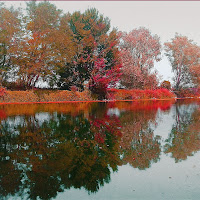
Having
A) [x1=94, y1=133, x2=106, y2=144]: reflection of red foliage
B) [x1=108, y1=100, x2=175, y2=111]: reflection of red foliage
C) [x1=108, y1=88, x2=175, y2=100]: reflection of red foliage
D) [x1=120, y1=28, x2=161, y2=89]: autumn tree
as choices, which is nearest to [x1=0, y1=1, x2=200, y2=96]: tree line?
[x1=120, y1=28, x2=161, y2=89]: autumn tree

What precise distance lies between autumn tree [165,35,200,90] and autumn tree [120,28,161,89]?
36.3 ft

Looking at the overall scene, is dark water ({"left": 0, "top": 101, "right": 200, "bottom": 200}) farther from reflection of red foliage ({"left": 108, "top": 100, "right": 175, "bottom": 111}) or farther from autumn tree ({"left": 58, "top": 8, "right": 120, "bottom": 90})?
Answer: autumn tree ({"left": 58, "top": 8, "right": 120, "bottom": 90})

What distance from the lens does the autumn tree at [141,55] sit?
36469mm

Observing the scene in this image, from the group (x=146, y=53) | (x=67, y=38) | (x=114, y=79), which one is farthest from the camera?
(x=146, y=53)

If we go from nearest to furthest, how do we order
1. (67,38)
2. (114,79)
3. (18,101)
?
(18,101) < (67,38) < (114,79)

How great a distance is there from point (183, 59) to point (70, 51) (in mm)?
29186

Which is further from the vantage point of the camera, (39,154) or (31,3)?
(31,3)

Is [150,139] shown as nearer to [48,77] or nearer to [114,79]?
[114,79]

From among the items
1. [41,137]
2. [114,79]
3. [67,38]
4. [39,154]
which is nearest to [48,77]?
[67,38]

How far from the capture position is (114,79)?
29219 millimetres

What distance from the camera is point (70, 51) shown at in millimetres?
26688

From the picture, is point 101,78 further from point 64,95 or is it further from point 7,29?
point 7,29

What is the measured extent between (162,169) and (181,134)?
4.05 meters

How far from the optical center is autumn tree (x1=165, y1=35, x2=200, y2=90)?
152 ft
